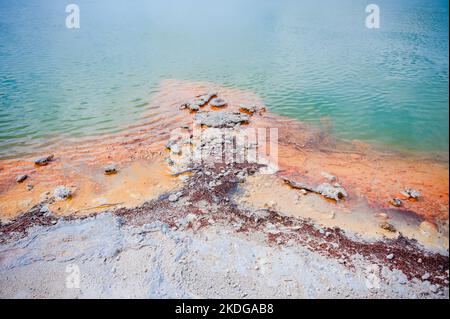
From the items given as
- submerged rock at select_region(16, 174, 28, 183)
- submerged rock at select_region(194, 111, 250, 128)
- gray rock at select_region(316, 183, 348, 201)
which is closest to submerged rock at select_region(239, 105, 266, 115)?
submerged rock at select_region(194, 111, 250, 128)

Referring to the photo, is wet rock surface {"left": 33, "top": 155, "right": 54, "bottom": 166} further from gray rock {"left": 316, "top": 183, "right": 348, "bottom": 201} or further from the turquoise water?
gray rock {"left": 316, "top": 183, "right": 348, "bottom": 201}

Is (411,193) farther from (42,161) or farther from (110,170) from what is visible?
(42,161)

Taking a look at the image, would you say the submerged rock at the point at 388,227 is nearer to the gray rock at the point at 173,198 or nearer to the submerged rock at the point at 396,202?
the submerged rock at the point at 396,202

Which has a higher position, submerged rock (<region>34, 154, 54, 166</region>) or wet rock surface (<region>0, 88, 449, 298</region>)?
submerged rock (<region>34, 154, 54, 166</region>)

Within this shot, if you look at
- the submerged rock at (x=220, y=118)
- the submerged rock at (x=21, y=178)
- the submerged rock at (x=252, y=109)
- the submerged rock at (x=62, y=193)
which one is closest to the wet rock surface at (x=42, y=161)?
the submerged rock at (x=21, y=178)
